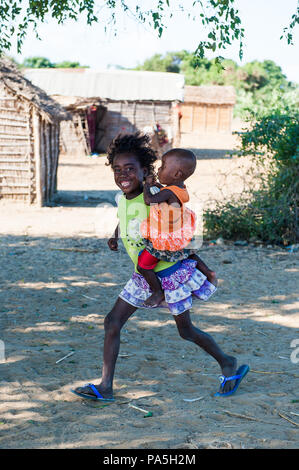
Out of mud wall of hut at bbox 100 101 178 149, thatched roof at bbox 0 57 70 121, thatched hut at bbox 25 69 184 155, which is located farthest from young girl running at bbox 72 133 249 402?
mud wall of hut at bbox 100 101 178 149

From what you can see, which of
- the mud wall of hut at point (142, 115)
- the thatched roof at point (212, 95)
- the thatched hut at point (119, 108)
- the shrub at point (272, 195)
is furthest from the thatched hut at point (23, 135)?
the thatched roof at point (212, 95)

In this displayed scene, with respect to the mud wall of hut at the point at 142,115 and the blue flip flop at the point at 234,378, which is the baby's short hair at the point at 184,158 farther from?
the mud wall of hut at the point at 142,115

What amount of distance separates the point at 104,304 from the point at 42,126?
7.53m

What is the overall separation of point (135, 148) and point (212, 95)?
Answer: 30.4 metres

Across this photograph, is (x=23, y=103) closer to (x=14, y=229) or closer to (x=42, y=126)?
(x=42, y=126)

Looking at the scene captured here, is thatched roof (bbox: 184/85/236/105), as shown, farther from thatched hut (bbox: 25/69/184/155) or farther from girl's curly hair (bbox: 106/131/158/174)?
girl's curly hair (bbox: 106/131/158/174)

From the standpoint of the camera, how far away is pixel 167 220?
3.03 m

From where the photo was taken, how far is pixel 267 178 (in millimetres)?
8820

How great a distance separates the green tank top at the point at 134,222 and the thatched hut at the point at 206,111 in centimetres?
2901

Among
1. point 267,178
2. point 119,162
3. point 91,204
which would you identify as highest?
point 119,162

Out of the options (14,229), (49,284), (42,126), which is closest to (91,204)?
(42,126)

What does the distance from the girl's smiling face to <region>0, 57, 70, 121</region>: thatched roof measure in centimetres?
911

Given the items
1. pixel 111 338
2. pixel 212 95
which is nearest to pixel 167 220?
pixel 111 338

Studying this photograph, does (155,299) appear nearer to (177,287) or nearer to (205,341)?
(177,287)
